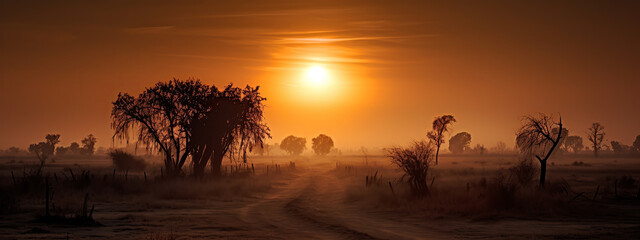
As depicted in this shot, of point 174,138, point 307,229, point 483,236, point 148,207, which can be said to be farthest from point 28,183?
point 483,236

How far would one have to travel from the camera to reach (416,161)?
28.0 m

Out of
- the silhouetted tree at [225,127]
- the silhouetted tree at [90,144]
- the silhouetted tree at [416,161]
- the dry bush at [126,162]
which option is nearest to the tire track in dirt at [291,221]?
the silhouetted tree at [416,161]

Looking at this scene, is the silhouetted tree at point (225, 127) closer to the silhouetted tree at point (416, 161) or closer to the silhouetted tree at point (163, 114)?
the silhouetted tree at point (163, 114)

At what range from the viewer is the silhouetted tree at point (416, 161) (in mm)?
27453

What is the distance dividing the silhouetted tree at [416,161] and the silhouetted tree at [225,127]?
18926 mm

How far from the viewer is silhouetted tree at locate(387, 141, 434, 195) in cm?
2745

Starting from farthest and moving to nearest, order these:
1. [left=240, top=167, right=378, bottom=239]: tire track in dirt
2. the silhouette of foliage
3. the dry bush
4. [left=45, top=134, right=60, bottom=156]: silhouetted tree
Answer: [left=45, top=134, right=60, bottom=156]: silhouetted tree
the dry bush
the silhouette of foliage
[left=240, top=167, right=378, bottom=239]: tire track in dirt

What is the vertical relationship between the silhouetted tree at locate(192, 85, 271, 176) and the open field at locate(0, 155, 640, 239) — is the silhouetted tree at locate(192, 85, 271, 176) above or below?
above

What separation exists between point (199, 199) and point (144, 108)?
48.9ft

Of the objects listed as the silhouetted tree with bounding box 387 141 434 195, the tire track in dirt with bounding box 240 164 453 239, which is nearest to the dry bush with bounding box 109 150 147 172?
the tire track in dirt with bounding box 240 164 453 239

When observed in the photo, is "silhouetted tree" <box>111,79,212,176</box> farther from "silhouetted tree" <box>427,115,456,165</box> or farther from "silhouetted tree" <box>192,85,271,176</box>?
"silhouetted tree" <box>427,115,456,165</box>

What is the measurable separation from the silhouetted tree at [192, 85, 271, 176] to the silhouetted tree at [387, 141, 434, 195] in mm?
18926

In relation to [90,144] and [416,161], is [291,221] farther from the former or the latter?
[90,144]

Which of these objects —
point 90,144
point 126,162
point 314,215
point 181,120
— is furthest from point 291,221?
point 90,144
